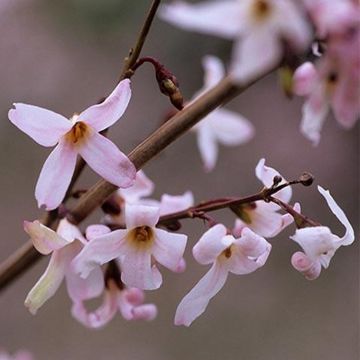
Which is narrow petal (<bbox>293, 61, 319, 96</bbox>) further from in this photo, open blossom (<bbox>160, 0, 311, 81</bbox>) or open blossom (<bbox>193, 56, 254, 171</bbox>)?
open blossom (<bbox>193, 56, 254, 171</bbox>)

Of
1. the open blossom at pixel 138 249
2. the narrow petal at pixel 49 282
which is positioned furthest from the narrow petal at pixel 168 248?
the narrow petal at pixel 49 282

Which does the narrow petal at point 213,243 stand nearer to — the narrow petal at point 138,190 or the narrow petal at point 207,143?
the narrow petal at point 138,190

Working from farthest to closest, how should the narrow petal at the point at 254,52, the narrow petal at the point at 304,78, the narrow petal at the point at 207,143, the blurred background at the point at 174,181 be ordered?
the blurred background at the point at 174,181 → the narrow petal at the point at 207,143 → the narrow petal at the point at 304,78 → the narrow petal at the point at 254,52

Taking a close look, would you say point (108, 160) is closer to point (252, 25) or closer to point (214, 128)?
point (252, 25)

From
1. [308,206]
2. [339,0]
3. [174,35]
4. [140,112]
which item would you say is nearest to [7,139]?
[140,112]

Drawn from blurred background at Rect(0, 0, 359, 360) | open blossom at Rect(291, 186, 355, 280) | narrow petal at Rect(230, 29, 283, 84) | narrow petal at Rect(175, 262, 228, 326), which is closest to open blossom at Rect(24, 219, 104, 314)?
narrow petal at Rect(175, 262, 228, 326)

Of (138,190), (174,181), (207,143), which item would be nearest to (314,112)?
(138,190)
